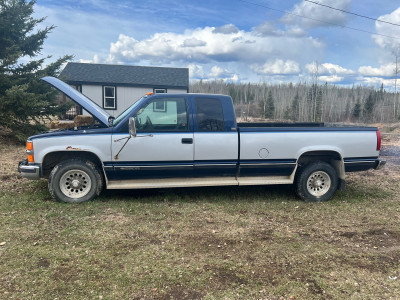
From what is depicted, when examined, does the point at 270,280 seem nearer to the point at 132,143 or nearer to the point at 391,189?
the point at 132,143

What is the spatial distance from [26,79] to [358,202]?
1247 centimetres

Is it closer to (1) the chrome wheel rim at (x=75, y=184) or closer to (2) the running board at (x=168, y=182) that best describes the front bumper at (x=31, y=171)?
(1) the chrome wheel rim at (x=75, y=184)

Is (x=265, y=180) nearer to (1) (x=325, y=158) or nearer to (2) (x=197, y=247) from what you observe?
(1) (x=325, y=158)

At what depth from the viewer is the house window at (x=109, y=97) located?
21672 millimetres

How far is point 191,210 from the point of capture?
202 inches

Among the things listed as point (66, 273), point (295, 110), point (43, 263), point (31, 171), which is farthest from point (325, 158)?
point (295, 110)

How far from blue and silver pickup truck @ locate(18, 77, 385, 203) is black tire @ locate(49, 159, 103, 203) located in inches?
0.6

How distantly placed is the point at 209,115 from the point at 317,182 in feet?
7.93

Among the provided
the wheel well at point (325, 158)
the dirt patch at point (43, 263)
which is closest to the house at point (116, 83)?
the wheel well at point (325, 158)

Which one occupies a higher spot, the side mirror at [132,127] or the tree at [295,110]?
the tree at [295,110]

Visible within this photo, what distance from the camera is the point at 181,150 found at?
5.27 m

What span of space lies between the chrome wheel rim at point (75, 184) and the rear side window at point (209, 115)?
2.17 m

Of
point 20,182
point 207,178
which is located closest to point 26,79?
point 20,182

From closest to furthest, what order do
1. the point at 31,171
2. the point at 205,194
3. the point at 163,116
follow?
the point at 31,171, the point at 163,116, the point at 205,194
